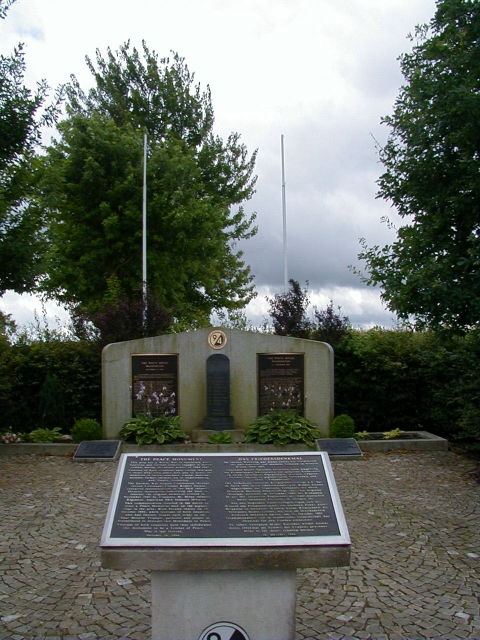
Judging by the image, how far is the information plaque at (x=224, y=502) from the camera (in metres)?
3.68

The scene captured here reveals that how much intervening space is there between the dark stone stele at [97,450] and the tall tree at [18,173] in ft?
10.4

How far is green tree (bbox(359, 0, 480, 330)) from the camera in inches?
328

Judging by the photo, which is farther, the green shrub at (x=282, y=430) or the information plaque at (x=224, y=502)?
the green shrub at (x=282, y=430)

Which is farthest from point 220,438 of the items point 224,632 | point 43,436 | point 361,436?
point 224,632

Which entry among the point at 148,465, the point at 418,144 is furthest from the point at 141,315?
the point at 148,465

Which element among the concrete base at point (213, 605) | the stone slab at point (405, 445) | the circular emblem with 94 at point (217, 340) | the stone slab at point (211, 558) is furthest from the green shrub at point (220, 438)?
the stone slab at point (211, 558)

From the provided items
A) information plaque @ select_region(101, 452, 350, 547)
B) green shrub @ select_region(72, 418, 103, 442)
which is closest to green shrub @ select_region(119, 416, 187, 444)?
green shrub @ select_region(72, 418, 103, 442)

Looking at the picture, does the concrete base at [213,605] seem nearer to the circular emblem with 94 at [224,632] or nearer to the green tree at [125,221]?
the circular emblem with 94 at [224,632]

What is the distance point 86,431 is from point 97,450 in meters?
0.83

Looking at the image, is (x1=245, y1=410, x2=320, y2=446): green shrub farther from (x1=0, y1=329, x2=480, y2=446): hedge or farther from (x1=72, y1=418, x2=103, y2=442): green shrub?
(x1=72, y1=418, x2=103, y2=442): green shrub

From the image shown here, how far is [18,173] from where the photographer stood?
9406mm

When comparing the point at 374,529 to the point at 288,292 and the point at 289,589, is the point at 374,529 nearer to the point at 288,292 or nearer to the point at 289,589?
the point at 289,589

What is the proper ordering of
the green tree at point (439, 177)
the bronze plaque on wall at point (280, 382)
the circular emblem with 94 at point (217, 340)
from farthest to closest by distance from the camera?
the circular emblem with 94 at point (217, 340)
the bronze plaque on wall at point (280, 382)
the green tree at point (439, 177)

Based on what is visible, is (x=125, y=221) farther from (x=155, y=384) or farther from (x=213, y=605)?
(x=213, y=605)
